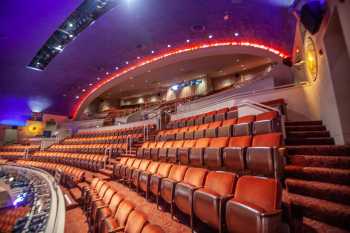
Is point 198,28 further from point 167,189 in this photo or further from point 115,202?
point 115,202

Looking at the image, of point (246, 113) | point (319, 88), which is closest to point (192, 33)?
point (246, 113)

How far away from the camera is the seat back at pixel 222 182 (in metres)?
0.97

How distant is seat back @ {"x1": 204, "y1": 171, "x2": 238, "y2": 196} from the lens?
3.19 feet

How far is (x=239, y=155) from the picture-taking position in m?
1.30

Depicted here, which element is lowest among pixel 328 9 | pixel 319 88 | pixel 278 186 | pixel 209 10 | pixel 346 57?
pixel 278 186

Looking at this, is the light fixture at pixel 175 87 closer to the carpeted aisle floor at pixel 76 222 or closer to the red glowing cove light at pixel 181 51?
the red glowing cove light at pixel 181 51

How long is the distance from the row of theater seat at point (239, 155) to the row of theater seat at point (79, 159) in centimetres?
165

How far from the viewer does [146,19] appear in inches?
136

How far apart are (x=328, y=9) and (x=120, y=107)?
10.1 metres

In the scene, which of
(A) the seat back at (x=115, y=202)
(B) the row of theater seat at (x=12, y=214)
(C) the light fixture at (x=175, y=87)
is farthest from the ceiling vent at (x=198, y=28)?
(C) the light fixture at (x=175, y=87)

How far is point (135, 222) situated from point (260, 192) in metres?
0.59

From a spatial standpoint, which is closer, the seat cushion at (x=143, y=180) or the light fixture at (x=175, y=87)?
the seat cushion at (x=143, y=180)

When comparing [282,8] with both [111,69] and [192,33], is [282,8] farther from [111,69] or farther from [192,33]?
[111,69]

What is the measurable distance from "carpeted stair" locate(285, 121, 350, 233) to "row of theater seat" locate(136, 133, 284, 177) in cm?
16
